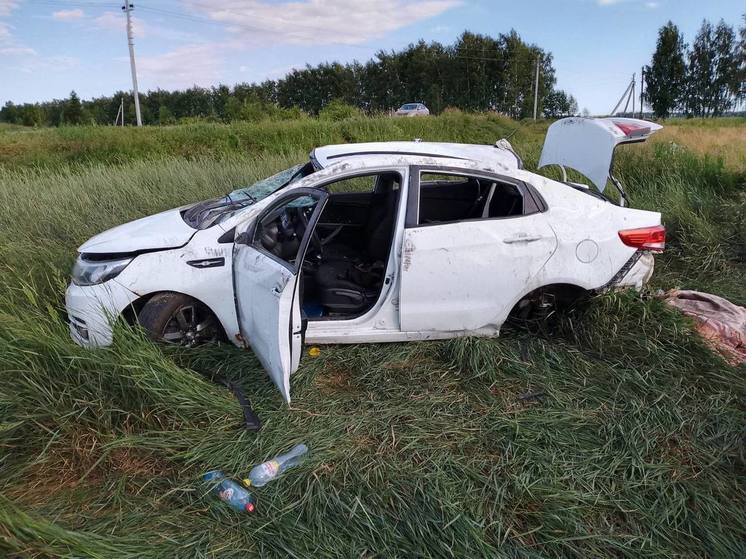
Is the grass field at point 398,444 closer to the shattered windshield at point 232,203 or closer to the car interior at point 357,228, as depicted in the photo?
the car interior at point 357,228

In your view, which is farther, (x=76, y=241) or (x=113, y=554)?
(x=76, y=241)

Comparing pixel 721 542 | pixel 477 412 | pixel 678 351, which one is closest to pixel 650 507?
pixel 721 542

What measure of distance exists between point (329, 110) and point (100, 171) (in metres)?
13.4

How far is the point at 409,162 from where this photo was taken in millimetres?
3723

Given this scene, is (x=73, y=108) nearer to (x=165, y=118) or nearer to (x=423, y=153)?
(x=165, y=118)

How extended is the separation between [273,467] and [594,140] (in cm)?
351

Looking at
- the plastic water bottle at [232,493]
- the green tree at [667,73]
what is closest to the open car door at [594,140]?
the plastic water bottle at [232,493]

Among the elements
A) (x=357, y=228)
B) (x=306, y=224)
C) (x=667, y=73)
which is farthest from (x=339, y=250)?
(x=667, y=73)

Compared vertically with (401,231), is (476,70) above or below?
above

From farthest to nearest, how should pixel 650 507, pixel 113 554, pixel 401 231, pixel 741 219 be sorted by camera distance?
pixel 741 219
pixel 401 231
pixel 650 507
pixel 113 554

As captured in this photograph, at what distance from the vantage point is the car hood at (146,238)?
362 cm

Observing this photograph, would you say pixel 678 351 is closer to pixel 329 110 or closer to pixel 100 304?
pixel 100 304

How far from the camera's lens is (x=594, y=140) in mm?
4285

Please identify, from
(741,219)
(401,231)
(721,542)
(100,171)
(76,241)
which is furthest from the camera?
(100,171)
